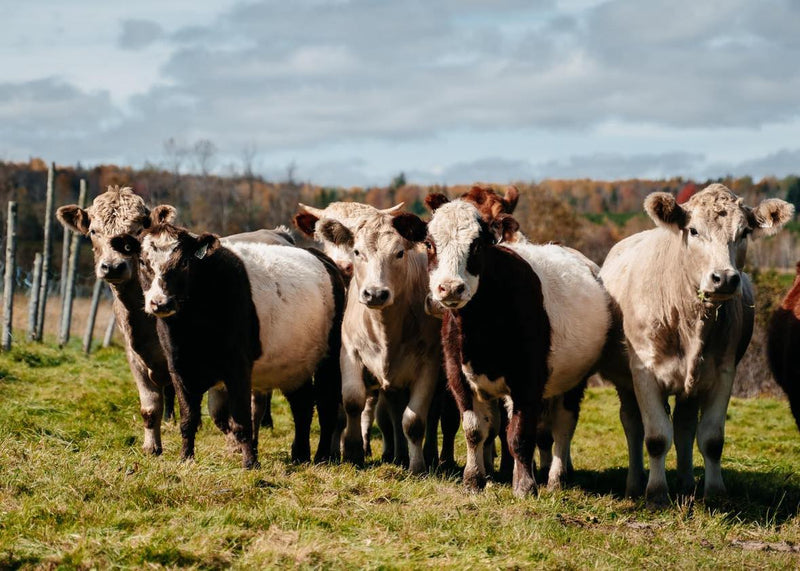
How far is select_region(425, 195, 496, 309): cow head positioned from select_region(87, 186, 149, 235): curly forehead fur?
3.10 m

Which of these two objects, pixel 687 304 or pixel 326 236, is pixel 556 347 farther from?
pixel 326 236

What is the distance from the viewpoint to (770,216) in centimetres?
801

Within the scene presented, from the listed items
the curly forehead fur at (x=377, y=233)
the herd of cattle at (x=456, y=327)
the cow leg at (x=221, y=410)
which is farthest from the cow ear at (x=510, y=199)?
the cow leg at (x=221, y=410)

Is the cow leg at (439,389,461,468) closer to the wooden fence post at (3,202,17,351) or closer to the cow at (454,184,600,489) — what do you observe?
the cow at (454,184,600,489)

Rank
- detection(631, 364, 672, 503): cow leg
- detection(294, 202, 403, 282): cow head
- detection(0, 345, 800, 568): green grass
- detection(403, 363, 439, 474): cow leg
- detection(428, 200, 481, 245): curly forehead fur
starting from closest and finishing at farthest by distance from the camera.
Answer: detection(0, 345, 800, 568): green grass
detection(428, 200, 481, 245): curly forehead fur
detection(631, 364, 672, 503): cow leg
detection(403, 363, 439, 474): cow leg
detection(294, 202, 403, 282): cow head

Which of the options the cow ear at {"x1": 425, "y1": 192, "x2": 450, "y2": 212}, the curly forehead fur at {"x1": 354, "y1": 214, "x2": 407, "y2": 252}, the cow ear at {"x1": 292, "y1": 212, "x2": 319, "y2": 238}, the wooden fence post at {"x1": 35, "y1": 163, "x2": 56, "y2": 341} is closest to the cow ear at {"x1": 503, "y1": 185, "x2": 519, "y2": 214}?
the cow ear at {"x1": 292, "y1": 212, "x2": 319, "y2": 238}

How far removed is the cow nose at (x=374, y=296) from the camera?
26.3ft

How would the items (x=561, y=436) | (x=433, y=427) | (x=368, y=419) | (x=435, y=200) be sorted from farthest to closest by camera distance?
(x=368, y=419), (x=433, y=427), (x=561, y=436), (x=435, y=200)

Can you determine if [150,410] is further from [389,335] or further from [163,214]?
[389,335]

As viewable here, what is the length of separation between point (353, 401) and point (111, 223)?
2.87 m

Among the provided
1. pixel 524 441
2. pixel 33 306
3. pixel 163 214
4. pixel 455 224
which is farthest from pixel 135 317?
pixel 33 306

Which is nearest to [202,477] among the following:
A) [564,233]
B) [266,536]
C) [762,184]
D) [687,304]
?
[266,536]

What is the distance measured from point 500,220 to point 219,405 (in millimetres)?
3389

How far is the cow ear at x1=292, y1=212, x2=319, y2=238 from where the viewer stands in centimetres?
998
